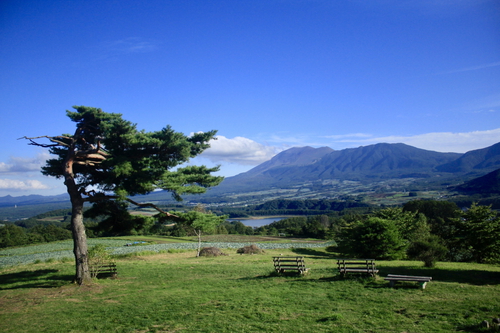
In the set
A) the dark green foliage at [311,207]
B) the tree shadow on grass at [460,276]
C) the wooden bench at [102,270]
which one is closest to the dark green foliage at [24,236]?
the wooden bench at [102,270]

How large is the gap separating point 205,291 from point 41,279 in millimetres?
8942

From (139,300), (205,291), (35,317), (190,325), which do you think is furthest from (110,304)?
(190,325)

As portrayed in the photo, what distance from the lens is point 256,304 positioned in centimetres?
877

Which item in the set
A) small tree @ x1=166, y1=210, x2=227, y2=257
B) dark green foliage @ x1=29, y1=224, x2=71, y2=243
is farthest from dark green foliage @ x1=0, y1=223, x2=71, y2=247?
small tree @ x1=166, y1=210, x2=227, y2=257

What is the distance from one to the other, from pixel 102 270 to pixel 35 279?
3.58m

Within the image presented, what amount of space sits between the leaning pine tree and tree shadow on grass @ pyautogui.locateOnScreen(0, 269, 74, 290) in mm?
1619

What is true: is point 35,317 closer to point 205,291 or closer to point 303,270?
point 205,291

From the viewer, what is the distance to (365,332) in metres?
6.32

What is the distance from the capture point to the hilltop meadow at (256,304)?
274 inches

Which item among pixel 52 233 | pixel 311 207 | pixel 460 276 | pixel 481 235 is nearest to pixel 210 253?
pixel 460 276

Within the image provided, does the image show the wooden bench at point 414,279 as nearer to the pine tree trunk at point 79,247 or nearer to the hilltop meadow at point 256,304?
the hilltop meadow at point 256,304

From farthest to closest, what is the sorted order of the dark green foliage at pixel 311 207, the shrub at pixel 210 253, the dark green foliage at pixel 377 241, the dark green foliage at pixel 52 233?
1. the dark green foliage at pixel 311 207
2. the dark green foliage at pixel 52 233
3. the shrub at pixel 210 253
4. the dark green foliage at pixel 377 241

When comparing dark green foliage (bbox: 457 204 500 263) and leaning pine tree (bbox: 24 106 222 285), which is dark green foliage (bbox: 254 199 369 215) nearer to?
dark green foliage (bbox: 457 204 500 263)

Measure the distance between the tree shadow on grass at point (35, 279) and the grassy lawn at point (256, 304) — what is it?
0.08 m
